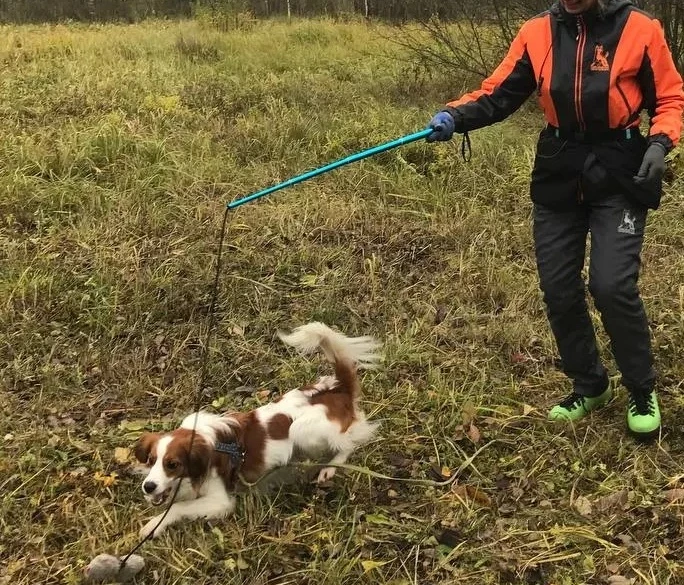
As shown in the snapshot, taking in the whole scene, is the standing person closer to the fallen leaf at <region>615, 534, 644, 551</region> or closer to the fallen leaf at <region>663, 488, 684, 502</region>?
the fallen leaf at <region>663, 488, 684, 502</region>

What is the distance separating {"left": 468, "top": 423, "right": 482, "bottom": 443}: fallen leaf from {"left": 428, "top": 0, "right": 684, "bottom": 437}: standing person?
0.55 m

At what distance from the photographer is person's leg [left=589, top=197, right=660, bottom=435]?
9.55 ft

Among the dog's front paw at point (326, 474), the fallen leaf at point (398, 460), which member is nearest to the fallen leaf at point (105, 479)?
the dog's front paw at point (326, 474)

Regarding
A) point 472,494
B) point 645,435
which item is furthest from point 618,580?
point 645,435

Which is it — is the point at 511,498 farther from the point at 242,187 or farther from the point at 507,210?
the point at 242,187

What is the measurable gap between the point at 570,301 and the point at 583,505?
0.86 m

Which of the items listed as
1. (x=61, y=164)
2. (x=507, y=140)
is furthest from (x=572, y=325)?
(x=61, y=164)

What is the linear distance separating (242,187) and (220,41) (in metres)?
6.37

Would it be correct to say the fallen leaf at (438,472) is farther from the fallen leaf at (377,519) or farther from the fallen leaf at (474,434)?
the fallen leaf at (377,519)

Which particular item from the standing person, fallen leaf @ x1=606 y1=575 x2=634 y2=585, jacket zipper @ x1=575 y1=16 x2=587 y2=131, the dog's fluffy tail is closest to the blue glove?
the standing person

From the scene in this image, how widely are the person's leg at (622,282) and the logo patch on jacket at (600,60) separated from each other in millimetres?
512

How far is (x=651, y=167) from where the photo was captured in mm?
2693

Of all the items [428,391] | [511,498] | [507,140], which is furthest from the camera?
[507,140]

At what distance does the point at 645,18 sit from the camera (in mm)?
2766
